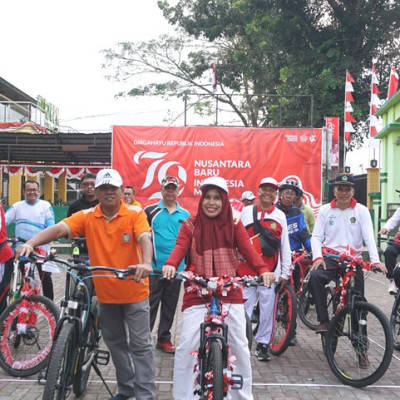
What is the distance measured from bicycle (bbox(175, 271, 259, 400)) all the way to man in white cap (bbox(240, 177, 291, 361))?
1.98 meters

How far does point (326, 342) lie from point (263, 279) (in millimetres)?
1734

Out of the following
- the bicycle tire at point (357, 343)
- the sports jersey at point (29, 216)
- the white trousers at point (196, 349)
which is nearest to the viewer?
the white trousers at point (196, 349)

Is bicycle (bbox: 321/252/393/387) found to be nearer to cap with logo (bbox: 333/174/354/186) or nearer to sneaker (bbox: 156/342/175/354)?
cap with logo (bbox: 333/174/354/186)

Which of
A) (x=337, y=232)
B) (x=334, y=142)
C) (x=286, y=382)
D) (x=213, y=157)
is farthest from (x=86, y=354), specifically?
(x=334, y=142)

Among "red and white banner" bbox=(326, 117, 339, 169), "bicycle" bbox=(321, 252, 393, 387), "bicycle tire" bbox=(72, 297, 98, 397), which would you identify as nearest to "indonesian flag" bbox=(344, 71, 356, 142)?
"red and white banner" bbox=(326, 117, 339, 169)

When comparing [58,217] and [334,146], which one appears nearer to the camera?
[58,217]

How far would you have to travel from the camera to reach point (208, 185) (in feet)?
13.0

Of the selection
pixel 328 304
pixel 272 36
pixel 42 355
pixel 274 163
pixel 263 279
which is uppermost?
pixel 272 36

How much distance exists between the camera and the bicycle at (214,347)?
3514 millimetres

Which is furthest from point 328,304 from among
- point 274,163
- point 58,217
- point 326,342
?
point 58,217

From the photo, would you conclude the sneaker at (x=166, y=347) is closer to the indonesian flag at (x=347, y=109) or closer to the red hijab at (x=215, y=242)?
the red hijab at (x=215, y=242)

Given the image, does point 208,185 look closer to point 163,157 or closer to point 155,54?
point 163,157

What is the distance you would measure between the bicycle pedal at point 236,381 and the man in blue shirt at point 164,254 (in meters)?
2.46

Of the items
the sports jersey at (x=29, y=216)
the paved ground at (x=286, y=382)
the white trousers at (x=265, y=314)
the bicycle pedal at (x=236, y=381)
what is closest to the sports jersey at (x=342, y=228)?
the white trousers at (x=265, y=314)
